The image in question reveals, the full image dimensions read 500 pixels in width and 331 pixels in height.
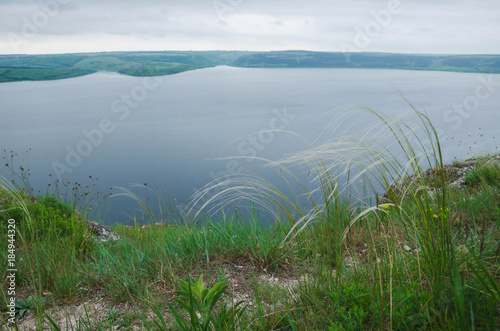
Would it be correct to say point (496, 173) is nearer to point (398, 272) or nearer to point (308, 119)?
point (398, 272)

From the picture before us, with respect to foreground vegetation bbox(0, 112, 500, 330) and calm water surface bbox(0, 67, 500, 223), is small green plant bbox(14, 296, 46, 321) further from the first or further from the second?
calm water surface bbox(0, 67, 500, 223)

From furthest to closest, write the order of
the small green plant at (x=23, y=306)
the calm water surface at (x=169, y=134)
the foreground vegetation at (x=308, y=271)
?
the calm water surface at (x=169, y=134)
the small green plant at (x=23, y=306)
the foreground vegetation at (x=308, y=271)

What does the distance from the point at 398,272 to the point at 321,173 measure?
76cm

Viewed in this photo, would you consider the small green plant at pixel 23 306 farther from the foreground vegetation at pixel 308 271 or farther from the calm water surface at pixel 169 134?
the calm water surface at pixel 169 134

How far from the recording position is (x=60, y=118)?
2711 centimetres

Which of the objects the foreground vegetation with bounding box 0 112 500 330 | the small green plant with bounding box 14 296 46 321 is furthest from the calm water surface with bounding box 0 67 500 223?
the small green plant with bounding box 14 296 46 321

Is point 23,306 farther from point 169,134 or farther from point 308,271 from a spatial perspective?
point 169,134

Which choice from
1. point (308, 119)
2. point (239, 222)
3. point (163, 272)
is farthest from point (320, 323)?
point (308, 119)

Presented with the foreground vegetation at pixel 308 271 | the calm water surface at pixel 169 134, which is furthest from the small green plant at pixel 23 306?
the calm water surface at pixel 169 134

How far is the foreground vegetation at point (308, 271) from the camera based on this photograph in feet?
5.58

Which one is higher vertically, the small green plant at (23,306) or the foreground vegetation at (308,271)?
the foreground vegetation at (308,271)

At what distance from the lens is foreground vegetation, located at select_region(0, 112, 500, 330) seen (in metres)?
1.70

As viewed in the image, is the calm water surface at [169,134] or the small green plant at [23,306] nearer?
the small green plant at [23,306]

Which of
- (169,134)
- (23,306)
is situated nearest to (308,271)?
(23,306)
